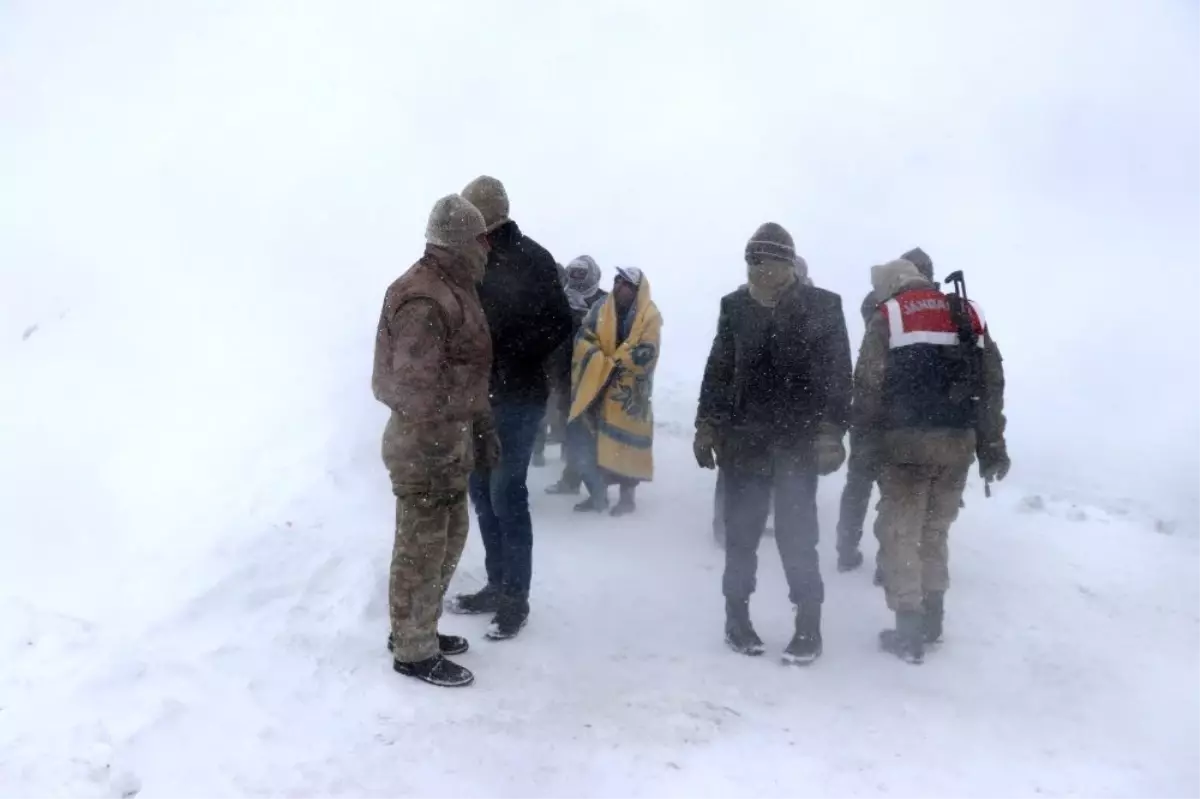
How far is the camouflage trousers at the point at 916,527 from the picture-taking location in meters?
5.39

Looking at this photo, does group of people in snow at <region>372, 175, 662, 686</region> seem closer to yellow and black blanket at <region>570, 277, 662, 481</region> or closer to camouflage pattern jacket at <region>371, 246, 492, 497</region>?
camouflage pattern jacket at <region>371, 246, 492, 497</region>

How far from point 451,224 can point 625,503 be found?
3.81 m

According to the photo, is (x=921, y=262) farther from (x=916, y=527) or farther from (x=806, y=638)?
(x=806, y=638)

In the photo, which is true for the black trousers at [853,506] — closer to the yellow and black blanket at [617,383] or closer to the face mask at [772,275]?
the yellow and black blanket at [617,383]

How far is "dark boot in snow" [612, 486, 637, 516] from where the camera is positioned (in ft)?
24.9

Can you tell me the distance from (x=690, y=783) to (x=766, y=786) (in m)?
0.31

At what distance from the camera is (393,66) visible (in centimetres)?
1884

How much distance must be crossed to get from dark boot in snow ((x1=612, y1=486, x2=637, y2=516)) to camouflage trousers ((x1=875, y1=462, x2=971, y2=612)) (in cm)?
253

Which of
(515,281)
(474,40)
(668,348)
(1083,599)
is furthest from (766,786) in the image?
(474,40)

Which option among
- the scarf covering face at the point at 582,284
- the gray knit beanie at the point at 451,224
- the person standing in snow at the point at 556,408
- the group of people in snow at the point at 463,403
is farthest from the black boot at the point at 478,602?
the scarf covering face at the point at 582,284

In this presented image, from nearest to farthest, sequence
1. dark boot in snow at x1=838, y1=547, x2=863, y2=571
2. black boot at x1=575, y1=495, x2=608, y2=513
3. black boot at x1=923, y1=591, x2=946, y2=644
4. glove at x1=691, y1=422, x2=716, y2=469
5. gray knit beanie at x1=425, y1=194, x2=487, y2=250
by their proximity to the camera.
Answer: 1. gray knit beanie at x1=425, y1=194, x2=487, y2=250
2. glove at x1=691, y1=422, x2=716, y2=469
3. black boot at x1=923, y1=591, x2=946, y2=644
4. dark boot in snow at x1=838, y1=547, x2=863, y2=571
5. black boot at x1=575, y1=495, x2=608, y2=513

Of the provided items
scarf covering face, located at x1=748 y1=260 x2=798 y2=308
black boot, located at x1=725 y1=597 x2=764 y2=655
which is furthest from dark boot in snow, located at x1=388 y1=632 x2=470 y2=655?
scarf covering face, located at x1=748 y1=260 x2=798 y2=308

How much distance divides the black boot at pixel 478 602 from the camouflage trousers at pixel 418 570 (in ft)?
2.96

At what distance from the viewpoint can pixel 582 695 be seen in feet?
15.1
